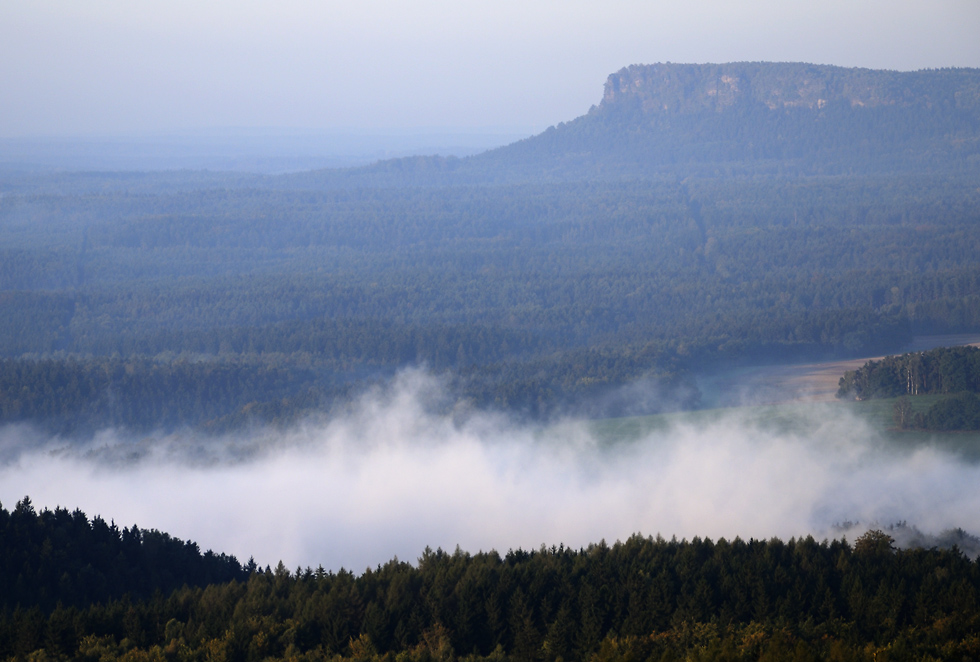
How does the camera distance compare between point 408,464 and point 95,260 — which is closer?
point 408,464

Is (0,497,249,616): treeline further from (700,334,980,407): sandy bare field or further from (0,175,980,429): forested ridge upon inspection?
(700,334,980,407): sandy bare field

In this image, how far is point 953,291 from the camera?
10612 centimetres

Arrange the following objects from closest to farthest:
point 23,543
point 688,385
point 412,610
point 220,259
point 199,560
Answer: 1. point 412,610
2. point 23,543
3. point 199,560
4. point 688,385
5. point 220,259

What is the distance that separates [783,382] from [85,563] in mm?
50963

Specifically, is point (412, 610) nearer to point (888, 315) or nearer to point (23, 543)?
point (23, 543)

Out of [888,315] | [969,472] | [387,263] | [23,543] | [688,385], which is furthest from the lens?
[387,263]

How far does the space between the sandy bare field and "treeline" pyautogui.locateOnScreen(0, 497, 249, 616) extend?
3916cm

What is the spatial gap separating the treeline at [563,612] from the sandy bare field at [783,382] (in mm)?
37007

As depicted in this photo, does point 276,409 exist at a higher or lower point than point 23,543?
lower

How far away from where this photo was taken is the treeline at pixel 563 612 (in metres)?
26.5

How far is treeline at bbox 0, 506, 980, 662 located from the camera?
2648 centimetres

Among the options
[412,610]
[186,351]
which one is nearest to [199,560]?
[412,610]

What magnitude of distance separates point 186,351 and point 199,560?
6963 cm

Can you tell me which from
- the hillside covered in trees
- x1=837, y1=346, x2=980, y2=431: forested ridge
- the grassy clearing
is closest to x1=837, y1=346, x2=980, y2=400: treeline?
x1=837, y1=346, x2=980, y2=431: forested ridge
